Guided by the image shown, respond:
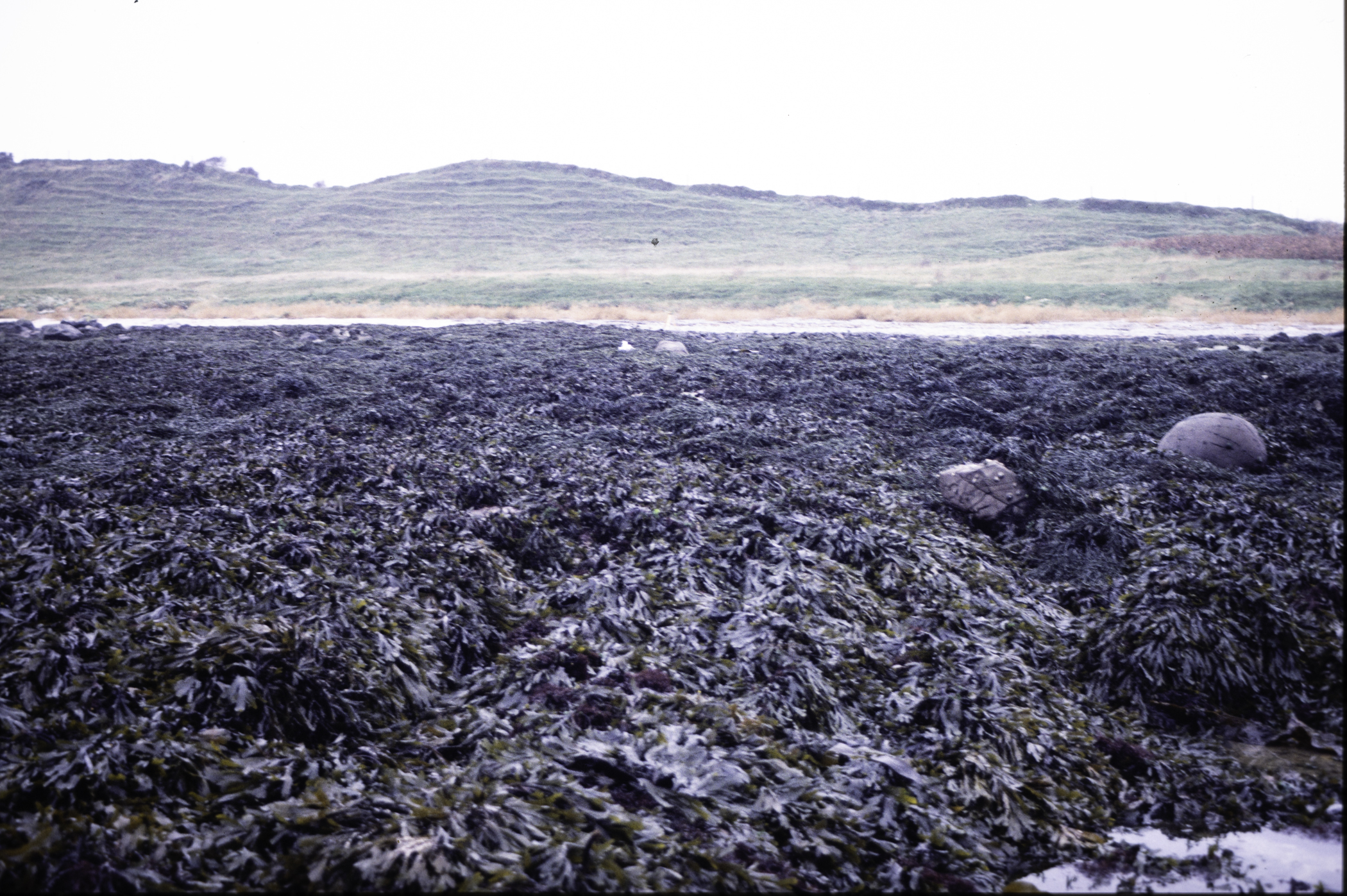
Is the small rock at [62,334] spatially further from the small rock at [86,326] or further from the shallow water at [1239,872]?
the shallow water at [1239,872]

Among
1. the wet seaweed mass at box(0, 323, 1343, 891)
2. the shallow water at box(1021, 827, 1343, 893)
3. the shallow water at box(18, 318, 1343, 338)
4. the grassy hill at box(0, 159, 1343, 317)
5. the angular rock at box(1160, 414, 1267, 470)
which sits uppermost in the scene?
the grassy hill at box(0, 159, 1343, 317)

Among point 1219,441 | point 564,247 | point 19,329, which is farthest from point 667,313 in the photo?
point 564,247

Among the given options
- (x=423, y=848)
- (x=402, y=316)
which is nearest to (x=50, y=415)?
(x=423, y=848)

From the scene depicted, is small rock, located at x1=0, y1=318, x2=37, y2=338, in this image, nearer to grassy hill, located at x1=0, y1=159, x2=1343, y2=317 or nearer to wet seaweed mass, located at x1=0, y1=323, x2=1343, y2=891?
grassy hill, located at x1=0, y1=159, x2=1343, y2=317

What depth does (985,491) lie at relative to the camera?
7.10 m

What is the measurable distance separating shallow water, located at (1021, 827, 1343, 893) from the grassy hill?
12.6 m

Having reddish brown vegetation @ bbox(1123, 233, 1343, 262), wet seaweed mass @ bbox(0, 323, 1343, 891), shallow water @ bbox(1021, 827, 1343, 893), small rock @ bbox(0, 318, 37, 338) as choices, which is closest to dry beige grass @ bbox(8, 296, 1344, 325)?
reddish brown vegetation @ bbox(1123, 233, 1343, 262)

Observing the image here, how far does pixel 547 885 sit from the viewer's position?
2805mm

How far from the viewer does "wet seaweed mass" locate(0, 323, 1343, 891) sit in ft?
10.2

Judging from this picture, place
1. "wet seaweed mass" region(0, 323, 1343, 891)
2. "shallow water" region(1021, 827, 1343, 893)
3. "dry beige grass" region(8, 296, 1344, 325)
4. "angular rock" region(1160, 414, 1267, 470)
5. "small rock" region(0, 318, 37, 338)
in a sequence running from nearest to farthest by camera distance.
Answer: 1. "shallow water" region(1021, 827, 1343, 893)
2. "wet seaweed mass" region(0, 323, 1343, 891)
3. "angular rock" region(1160, 414, 1267, 470)
4. "small rock" region(0, 318, 37, 338)
5. "dry beige grass" region(8, 296, 1344, 325)

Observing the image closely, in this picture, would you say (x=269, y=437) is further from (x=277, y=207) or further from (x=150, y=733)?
(x=277, y=207)

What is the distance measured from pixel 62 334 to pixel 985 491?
2010 cm

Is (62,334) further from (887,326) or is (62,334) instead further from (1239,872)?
(887,326)

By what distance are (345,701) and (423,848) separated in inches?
57.4
